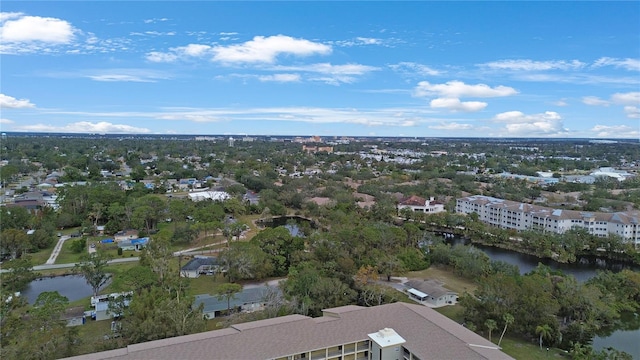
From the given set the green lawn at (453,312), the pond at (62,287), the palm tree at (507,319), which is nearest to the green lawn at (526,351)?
the palm tree at (507,319)

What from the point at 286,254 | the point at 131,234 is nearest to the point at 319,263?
the point at 286,254

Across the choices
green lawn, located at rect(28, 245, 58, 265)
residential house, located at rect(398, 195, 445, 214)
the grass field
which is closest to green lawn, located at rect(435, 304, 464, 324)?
the grass field

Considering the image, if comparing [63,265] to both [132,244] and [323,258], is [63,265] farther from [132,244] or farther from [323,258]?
[323,258]

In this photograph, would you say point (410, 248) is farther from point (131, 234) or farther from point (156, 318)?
point (131, 234)

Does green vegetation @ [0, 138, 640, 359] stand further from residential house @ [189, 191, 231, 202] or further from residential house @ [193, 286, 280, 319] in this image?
residential house @ [189, 191, 231, 202]

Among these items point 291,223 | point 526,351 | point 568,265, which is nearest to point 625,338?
point 526,351

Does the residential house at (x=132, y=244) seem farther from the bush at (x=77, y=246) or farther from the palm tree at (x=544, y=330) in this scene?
the palm tree at (x=544, y=330)
